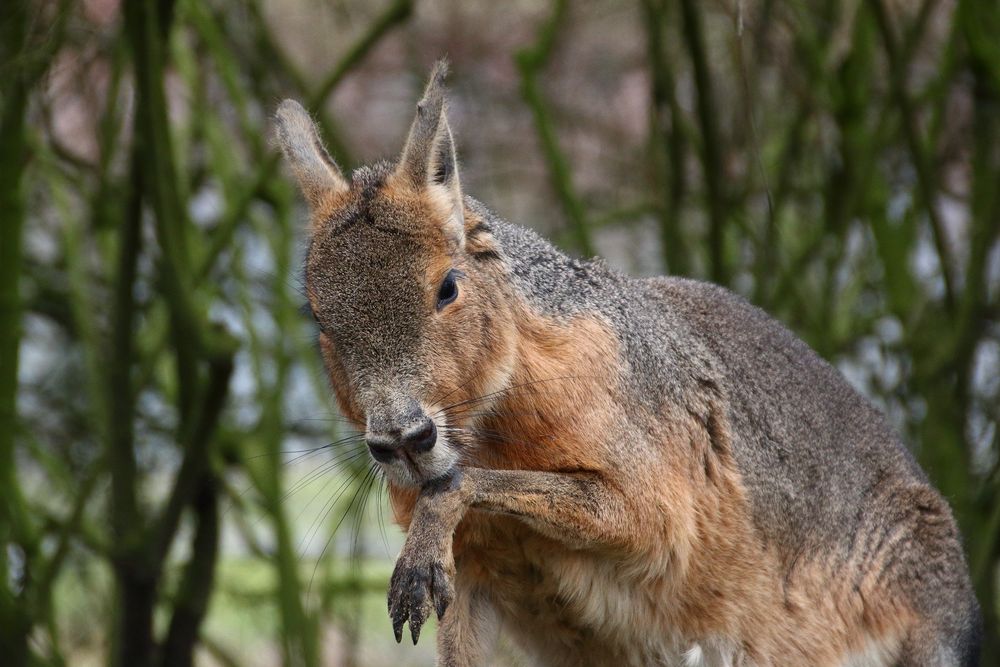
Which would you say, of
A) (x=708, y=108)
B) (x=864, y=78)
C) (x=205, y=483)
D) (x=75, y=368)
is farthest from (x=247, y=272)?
(x=864, y=78)

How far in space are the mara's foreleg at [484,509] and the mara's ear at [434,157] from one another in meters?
0.64

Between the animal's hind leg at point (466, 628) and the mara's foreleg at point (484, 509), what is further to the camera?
the animal's hind leg at point (466, 628)

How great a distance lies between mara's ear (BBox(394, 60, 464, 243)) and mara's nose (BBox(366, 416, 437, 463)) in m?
0.62

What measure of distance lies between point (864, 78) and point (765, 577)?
302 centimetres

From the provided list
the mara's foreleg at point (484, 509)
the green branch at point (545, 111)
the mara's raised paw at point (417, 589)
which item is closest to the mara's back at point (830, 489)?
the mara's foreleg at point (484, 509)

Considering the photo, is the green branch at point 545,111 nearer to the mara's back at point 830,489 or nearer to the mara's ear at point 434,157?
the mara's back at point 830,489

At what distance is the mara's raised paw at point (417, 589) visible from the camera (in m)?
3.29

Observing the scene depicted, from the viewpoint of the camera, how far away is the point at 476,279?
3645 mm

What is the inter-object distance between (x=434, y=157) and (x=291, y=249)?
333 centimetres

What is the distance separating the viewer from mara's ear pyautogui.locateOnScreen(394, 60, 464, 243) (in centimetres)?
361

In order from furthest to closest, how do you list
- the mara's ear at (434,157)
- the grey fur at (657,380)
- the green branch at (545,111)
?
the green branch at (545,111)
the mara's ear at (434,157)
the grey fur at (657,380)

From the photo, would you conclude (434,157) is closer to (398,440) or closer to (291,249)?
(398,440)

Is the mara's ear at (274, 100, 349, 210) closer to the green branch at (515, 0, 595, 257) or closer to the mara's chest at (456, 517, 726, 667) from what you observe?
the mara's chest at (456, 517, 726, 667)

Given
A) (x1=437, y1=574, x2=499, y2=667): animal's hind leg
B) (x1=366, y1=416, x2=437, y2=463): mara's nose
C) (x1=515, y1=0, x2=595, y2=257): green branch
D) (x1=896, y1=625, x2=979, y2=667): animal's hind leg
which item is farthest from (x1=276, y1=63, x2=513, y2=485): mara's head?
(x1=515, y1=0, x2=595, y2=257): green branch
